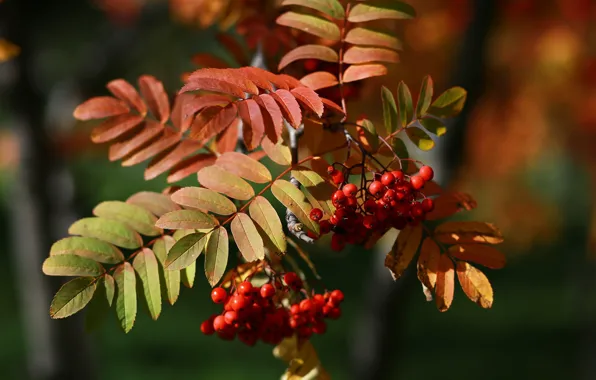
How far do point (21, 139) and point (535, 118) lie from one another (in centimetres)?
459

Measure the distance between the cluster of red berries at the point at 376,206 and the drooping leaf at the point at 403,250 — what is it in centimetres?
7

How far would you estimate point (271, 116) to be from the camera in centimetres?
105

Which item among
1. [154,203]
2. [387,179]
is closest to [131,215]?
[154,203]

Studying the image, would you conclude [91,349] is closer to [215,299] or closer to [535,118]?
[215,299]

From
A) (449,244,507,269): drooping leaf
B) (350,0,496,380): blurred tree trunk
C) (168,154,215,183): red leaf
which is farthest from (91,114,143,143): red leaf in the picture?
(350,0,496,380): blurred tree trunk

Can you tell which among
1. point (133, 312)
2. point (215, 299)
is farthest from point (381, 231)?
point (133, 312)

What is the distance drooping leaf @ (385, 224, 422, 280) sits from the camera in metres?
1.16

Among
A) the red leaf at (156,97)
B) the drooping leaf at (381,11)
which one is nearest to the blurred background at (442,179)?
the red leaf at (156,97)

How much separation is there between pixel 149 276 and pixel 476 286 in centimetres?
58

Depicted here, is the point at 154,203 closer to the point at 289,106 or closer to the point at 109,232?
the point at 109,232

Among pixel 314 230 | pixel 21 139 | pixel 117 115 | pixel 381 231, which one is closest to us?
pixel 314 230

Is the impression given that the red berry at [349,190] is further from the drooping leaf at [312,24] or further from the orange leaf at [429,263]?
the drooping leaf at [312,24]

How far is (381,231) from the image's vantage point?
1.12 meters

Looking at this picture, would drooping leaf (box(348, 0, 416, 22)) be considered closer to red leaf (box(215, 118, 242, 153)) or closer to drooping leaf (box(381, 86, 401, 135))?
drooping leaf (box(381, 86, 401, 135))
